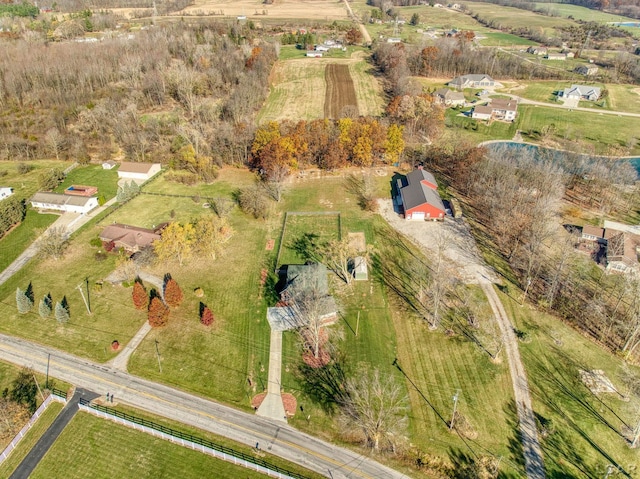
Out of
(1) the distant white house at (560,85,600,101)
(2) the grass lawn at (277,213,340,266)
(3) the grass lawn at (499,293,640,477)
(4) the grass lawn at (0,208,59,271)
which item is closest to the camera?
(3) the grass lawn at (499,293,640,477)

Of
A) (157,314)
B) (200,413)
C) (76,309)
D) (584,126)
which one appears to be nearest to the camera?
(200,413)

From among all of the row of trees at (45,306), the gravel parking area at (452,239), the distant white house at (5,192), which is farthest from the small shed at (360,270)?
the distant white house at (5,192)

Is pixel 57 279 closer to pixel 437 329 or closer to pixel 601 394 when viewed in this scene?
pixel 437 329

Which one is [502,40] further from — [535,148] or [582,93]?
[535,148]

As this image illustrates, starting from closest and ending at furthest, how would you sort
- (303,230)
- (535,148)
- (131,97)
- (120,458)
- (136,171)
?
1. (120,458)
2. (303,230)
3. (136,171)
4. (535,148)
5. (131,97)

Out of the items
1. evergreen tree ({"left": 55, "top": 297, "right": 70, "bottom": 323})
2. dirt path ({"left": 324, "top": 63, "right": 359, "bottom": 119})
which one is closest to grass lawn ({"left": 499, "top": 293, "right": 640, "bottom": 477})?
evergreen tree ({"left": 55, "top": 297, "right": 70, "bottom": 323})

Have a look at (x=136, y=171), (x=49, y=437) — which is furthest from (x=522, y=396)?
(x=136, y=171)

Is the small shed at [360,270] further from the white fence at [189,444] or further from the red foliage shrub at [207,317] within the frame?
the white fence at [189,444]

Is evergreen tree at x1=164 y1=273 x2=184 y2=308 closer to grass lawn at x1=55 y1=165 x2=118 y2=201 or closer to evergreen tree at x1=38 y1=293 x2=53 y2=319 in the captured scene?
evergreen tree at x1=38 y1=293 x2=53 y2=319
